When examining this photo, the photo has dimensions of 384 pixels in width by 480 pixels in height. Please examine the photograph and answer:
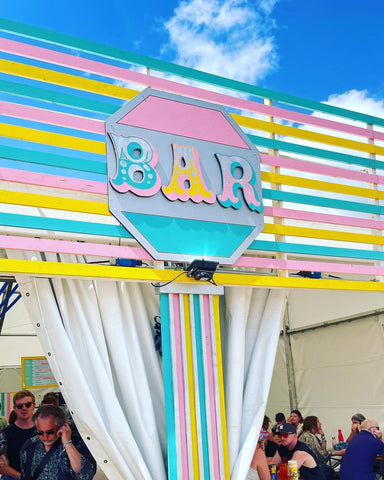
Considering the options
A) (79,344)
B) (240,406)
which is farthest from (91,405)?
(240,406)

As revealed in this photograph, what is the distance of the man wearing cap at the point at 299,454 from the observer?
461 centimetres

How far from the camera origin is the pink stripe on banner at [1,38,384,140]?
163 inches

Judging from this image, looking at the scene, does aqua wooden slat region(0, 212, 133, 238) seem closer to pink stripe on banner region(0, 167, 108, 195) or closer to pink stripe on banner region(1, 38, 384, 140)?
pink stripe on banner region(0, 167, 108, 195)

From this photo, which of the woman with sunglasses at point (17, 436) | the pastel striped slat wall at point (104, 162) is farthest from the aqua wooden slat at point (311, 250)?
the woman with sunglasses at point (17, 436)

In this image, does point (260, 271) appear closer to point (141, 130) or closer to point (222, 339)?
point (222, 339)

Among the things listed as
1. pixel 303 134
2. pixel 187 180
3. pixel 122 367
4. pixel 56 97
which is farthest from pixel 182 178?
pixel 303 134

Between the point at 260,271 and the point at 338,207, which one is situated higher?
the point at 338,207

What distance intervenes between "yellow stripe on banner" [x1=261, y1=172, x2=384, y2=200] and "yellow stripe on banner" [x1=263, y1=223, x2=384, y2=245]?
1.51 feet

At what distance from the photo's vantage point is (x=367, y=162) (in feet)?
18.9

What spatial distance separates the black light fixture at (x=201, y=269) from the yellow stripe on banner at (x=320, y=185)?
1.31 metres

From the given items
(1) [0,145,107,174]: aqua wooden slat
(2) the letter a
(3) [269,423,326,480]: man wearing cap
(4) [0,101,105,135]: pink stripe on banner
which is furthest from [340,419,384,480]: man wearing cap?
(4) [0,101,105,135]: pink stripe on banner

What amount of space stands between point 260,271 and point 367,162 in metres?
2.01

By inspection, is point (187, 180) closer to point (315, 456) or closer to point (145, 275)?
point (145, 275)

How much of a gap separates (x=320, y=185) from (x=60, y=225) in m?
2.72
